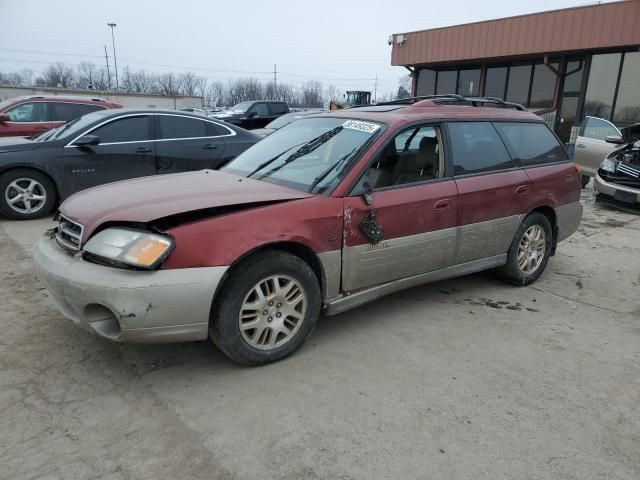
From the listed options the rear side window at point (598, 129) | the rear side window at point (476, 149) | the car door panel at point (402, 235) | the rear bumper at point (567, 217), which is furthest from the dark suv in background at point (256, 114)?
the car door panel at point (402, 235)

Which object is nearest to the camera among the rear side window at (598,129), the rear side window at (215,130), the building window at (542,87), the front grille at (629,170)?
the rear side window at (215,130)

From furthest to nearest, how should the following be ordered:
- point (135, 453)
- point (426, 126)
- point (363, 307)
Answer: point (363, 307), point (426, 126), point (135, 453)

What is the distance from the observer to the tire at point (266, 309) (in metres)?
2.80

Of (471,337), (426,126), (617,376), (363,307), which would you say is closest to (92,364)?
(363,307)

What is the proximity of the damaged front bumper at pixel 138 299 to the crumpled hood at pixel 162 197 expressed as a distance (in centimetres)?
30

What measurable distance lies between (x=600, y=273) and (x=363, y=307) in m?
2.88

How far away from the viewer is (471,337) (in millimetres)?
3529

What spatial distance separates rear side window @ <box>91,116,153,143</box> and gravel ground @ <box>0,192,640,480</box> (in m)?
3.29

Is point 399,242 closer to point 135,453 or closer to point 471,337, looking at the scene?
point 471,337

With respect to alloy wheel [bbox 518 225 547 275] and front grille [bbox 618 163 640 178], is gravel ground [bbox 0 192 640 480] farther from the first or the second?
front grille [bbox 618 163 640 178]

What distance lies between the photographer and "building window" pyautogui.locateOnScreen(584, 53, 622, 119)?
16078 mm

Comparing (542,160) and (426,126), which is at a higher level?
(426,126)

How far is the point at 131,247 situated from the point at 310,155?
1554mm

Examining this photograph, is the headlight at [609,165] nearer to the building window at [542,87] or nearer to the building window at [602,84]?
the building window at [602,84]
